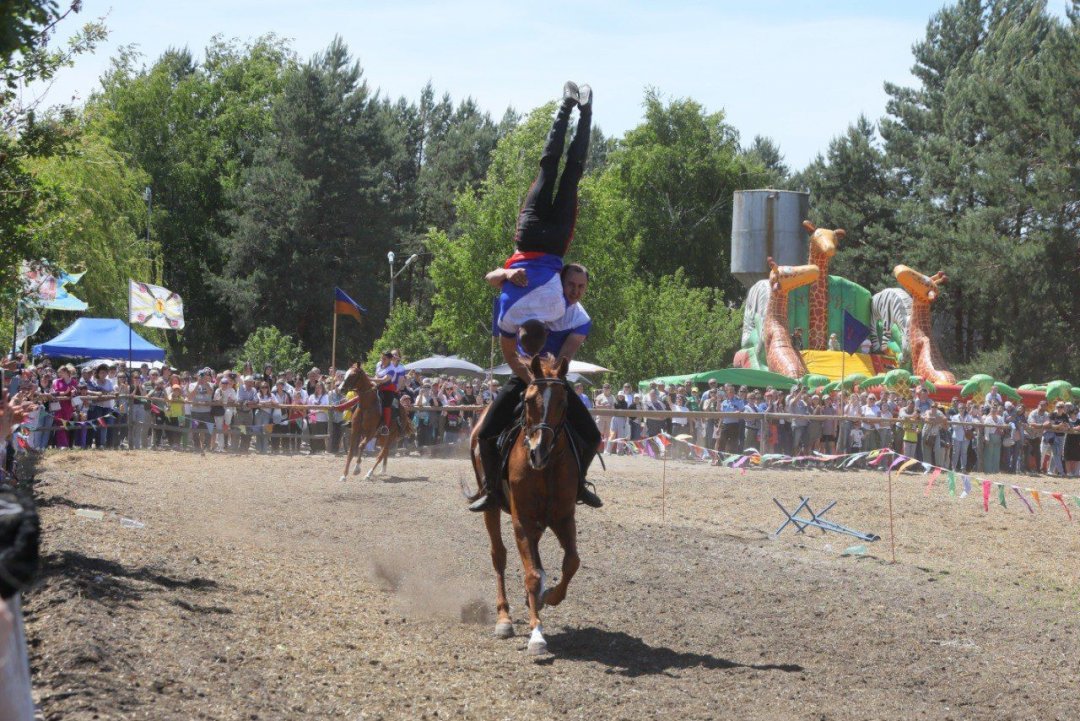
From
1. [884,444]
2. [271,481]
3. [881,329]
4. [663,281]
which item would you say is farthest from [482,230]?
[271,481]

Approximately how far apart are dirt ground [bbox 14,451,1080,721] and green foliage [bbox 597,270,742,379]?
33.0 metres

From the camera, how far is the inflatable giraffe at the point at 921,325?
43312mm

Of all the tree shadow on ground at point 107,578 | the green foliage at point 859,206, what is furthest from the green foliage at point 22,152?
the green foliage at point 859,206

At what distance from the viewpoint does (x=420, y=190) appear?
241 ft

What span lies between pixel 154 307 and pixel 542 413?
803 inches

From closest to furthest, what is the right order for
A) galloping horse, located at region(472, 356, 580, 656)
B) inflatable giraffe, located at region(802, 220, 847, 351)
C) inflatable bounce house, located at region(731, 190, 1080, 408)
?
galloping horse, located at region(472, 356, 580, 656) < inflatable bounce house, located at region(731, 190, 1080, 408) < inflatable giraffe, located at region(802, 220, 847, 351)

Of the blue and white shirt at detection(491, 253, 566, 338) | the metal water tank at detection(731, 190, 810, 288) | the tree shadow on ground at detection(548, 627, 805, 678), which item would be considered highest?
the metal water tank at detection(731, 190, 810, 288)

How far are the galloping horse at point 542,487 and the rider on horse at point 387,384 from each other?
521 inches

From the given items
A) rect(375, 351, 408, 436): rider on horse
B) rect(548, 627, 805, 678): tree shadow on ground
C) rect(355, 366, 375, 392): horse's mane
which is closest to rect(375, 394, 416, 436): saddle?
rect(375, 351, 408, 436): rider on horse

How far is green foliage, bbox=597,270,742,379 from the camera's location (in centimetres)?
5075

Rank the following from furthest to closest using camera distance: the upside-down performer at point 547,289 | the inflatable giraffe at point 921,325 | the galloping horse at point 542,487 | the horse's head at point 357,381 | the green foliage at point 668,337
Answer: the green foliage at point 668,337 → the inflatable giraffe at point 921,325 → the horse's head at point 357,381 → the upside-down performer at point 547,289 → the galloping horse at point 542,487

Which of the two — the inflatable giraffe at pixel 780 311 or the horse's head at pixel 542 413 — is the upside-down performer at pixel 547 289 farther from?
the inflatable giraffe at pixel 780 311

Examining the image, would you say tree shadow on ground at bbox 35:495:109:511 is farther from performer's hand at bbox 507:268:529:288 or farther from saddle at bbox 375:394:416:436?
saddle at bbox 375:394:416:436

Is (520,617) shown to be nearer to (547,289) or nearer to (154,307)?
(547,289)
